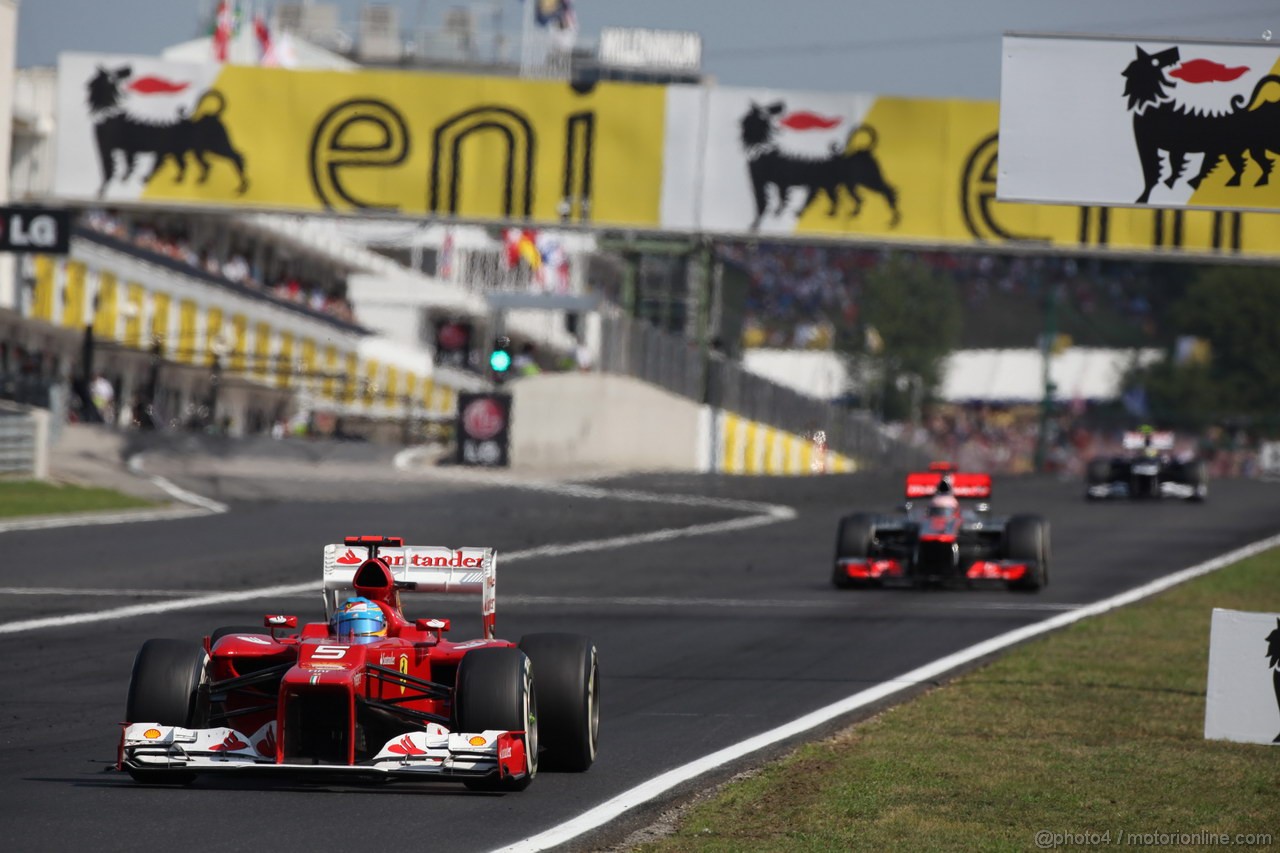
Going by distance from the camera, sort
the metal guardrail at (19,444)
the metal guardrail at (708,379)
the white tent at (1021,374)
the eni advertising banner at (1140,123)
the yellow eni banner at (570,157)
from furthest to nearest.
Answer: the white tent at (1021,374) → the metal guardrail at (708,379) → the yellow eni banner at (570,157) → the metal guardrail at (19,444) → the eni advertising banner at (1140,123)

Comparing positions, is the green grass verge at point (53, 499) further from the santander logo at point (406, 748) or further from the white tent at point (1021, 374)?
the white tent at point (1021, 374)

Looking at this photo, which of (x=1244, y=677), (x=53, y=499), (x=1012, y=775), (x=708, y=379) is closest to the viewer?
(x=1012, y=775)

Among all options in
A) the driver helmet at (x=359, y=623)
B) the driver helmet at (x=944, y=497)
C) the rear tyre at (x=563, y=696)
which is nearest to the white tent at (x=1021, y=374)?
the driver helmet at (x=944, y=497)

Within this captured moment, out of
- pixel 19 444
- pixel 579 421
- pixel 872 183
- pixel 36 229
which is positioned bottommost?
pixel 19 444

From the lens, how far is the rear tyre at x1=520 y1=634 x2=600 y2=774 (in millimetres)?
8773

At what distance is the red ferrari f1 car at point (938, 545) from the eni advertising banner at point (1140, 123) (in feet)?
28.5

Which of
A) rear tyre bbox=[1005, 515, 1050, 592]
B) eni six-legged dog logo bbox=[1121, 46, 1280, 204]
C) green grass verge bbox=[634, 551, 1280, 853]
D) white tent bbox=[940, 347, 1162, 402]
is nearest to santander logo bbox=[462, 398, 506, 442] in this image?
rear tyre bbox=[1005, 515, 1050, 592]

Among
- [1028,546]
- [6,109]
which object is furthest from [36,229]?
[1028,546]

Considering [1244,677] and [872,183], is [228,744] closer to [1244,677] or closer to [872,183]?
[1244,677]

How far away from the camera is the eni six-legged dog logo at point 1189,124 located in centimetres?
1209

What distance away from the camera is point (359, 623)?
866cm

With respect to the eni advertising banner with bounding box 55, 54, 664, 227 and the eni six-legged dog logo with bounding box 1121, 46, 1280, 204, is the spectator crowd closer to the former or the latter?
the eni advertising banner with bounding box 55, 54, 664, 227

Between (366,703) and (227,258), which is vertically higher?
(227,258)

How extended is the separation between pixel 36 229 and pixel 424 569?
24.5m
